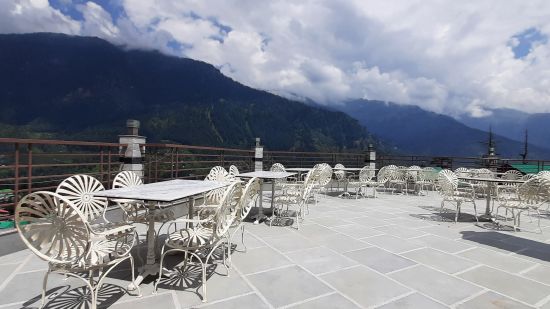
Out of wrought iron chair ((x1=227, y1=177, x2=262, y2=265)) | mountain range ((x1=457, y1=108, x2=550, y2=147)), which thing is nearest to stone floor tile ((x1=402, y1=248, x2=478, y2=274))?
wrought iron chair ((x1=227, y1=177, x2=262, y2=265))

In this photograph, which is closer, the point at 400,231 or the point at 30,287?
the point at 30,287

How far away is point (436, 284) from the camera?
2510mm

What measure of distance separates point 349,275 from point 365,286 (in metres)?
0.23

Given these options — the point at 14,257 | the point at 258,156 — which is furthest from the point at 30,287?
the point at 258,156

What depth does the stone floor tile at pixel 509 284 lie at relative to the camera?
2.34 m

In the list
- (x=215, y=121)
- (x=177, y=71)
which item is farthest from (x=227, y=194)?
(x=177, y=71)

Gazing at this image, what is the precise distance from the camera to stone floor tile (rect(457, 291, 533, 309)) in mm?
2148

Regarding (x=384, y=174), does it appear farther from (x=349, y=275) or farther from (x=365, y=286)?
(x=365, y=286)

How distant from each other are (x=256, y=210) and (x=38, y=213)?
3.91m

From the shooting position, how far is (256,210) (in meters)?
5.51

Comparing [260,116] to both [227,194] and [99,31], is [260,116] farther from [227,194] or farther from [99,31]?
[227,194]

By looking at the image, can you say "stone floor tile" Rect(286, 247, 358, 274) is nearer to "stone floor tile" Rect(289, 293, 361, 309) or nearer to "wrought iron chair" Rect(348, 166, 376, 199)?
"stone floor tile" Rect(289, 293, 361, 309)

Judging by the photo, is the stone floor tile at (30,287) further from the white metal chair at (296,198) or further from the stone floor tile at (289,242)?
the white metal chair at (296,198)

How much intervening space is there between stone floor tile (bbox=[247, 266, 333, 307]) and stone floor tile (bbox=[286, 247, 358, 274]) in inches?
6.0
